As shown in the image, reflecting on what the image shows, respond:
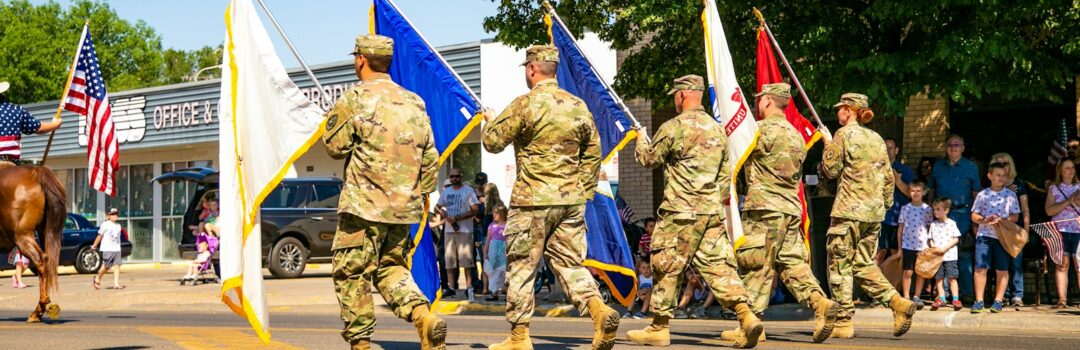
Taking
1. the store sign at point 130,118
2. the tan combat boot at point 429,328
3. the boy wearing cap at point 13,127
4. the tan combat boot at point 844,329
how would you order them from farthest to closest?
the store sign at point 130,118 < the boy wearing cap at point 13,127 < the tan combat boot at point 844,329 < the tan combat boot at point 429,328

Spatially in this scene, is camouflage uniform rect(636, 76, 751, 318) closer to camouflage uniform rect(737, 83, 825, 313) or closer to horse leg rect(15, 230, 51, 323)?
camouflage uniform rect(737, 83, 825, 313)

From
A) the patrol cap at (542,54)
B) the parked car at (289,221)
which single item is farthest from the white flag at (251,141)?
the parked car at (289,221)

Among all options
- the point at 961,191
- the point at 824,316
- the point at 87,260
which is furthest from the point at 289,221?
the point at 824,316

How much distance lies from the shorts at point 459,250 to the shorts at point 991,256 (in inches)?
252

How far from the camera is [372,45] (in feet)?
26.6

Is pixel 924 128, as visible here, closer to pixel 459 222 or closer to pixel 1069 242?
pixel 1069 242

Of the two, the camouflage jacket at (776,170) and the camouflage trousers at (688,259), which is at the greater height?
the camouflage jacket at (776,170)

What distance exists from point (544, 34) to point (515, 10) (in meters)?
0.76

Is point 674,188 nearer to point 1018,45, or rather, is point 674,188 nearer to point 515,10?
point 1018,45

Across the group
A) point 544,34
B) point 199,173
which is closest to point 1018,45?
point 544,34

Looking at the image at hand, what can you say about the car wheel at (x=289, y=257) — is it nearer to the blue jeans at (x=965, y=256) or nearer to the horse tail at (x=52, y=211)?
the horse tail at (x=52, y=211)

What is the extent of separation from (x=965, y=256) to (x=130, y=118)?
86.6ft

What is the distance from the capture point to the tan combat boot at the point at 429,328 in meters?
7.81

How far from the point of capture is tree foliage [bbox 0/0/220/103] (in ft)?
185
